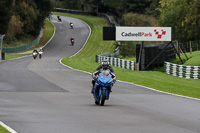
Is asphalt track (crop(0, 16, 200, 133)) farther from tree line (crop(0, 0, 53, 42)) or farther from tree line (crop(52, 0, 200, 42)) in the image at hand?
tree line (crop(0, 0, 53, 42))

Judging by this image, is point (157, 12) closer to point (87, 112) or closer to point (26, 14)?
point (26, 14)

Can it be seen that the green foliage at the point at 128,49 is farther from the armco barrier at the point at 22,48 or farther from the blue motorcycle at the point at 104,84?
the blue motorcycle at the point at 104,84

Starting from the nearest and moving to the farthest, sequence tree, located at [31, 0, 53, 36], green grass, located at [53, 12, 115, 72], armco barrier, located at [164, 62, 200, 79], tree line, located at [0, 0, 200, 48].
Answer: armco barrier, located at [164, 62, 200, 79], tree line, located at [0, 0, 200, 48], green grass, located at [53, 12, 115, 72], tree, located at [31, 0, 53, 36]

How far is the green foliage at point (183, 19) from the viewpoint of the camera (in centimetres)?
5391

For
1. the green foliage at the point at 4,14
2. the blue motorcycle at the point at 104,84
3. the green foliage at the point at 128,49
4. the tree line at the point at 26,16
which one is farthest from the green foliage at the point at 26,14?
the blue motorcycle at the point at 104,84

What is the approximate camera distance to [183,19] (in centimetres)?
7038

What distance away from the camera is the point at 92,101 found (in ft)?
58.4

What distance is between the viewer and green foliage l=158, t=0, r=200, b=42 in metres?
53.9

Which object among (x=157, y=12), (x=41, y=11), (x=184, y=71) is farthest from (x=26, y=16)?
(x=184, y=71)

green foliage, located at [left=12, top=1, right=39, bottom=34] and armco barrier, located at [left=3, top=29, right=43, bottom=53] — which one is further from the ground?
green foliage, located at [left=12, top=1, right=39, bottom=34]

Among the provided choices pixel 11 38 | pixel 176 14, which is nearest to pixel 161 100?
pixel 176 14

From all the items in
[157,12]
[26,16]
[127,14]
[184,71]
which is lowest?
[184,71]

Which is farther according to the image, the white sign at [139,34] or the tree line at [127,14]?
the tree line at [127,14]

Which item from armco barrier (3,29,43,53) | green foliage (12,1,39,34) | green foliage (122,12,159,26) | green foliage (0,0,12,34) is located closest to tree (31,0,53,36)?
green foliage (12,1,39,34)
